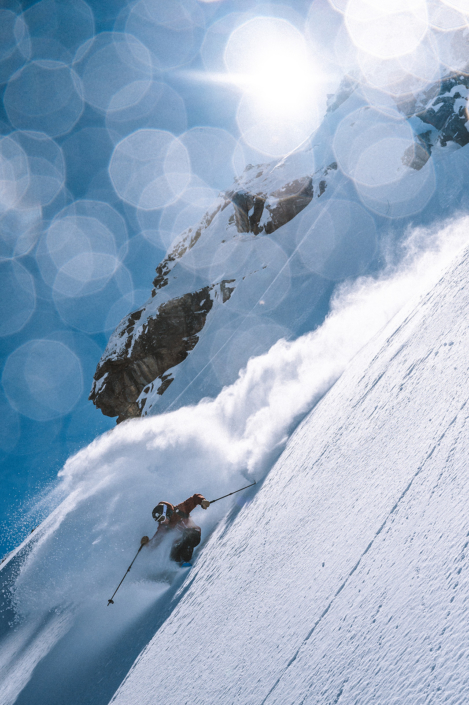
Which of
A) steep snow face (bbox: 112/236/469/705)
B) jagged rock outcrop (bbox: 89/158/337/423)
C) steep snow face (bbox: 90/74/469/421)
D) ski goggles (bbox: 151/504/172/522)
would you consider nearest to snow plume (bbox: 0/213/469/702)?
ski goggles (bbox: 151/504/172/522)

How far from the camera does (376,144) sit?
21.9 metres

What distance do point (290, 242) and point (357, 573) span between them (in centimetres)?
2188

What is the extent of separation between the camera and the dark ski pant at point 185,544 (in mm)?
5254

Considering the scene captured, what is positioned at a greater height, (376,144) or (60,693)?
(376,144)

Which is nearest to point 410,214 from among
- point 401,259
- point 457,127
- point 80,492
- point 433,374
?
point 401,259

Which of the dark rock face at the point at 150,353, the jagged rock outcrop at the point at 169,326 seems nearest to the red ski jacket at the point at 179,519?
the jagged rock outcrop at the point at 169,326

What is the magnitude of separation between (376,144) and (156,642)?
26.3 meters

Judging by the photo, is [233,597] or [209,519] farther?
[209,519]

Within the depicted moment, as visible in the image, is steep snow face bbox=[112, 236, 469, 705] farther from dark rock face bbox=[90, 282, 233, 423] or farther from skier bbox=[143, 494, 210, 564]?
dark rock face bbox=[90, 282, 233, 423]

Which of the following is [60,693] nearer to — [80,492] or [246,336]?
[80,492]

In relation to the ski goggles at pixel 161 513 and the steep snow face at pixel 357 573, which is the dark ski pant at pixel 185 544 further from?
the steep snow face at pixel 357 573

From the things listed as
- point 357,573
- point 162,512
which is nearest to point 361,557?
point 357,573

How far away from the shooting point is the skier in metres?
5.32

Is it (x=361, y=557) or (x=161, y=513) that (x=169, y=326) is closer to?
(x=161, y=513)
